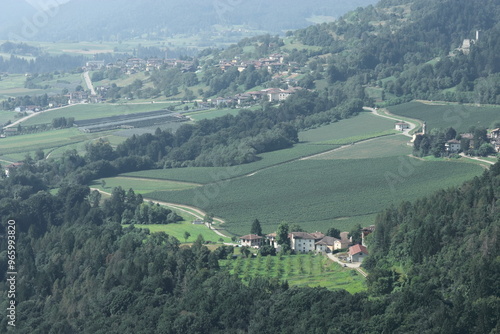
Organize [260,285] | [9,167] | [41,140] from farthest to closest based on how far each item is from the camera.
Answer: [41,140]
[9,167]
[260,285]

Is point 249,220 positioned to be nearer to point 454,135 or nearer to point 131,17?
point 454,135

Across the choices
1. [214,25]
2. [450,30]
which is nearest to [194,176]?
[450,30]

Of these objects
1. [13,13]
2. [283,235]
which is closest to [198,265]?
[283,235]

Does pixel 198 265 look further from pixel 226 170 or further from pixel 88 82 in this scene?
→ pixel 88 82

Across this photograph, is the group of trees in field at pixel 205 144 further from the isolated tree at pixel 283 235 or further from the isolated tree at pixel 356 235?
the isolated tree at pixel 356 235

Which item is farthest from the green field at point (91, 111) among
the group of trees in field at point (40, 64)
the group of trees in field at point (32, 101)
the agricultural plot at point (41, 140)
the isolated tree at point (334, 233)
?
the isolated tree at point (334, 233)

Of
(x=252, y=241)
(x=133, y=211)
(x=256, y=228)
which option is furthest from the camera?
(x=133, y=211)

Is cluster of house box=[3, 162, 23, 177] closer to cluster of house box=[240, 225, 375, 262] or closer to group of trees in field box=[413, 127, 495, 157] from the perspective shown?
cluster of house box=[240, 225, 375, 262]
